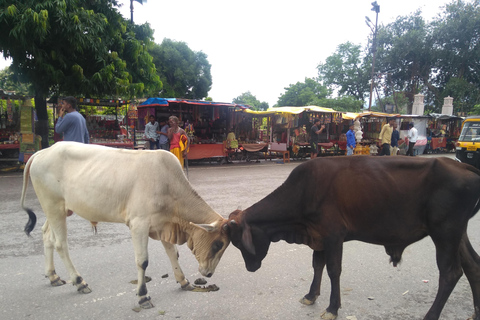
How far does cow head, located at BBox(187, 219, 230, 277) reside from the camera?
3.08m

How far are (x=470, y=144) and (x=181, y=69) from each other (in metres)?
24.1

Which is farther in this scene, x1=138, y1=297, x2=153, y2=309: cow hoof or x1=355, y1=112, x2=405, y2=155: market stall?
x1=355, y1=112, x2=405, y2=155: market stall

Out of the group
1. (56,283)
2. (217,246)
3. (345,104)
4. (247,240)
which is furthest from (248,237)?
(345,104)

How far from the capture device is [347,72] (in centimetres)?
3994

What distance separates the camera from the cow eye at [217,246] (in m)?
3.09

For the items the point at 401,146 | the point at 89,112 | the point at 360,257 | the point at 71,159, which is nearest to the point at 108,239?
the point at 71,159

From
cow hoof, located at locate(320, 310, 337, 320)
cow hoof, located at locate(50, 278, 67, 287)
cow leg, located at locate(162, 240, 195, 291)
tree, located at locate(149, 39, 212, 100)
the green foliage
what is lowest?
cow hoof, located at locate(50, 278, 67, 287)

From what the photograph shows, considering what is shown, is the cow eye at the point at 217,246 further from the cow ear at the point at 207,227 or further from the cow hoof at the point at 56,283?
the cow hoof at the point at 56,283

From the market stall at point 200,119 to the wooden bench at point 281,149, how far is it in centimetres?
215

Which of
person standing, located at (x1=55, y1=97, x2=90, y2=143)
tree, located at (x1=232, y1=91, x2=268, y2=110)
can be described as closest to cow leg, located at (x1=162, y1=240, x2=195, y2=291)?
person standing, located at (x1=55, y1=97, x2=90, y2=143)

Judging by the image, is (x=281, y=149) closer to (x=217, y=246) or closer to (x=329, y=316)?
(x=217, y=246)

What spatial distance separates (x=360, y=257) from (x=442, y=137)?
71.0ft

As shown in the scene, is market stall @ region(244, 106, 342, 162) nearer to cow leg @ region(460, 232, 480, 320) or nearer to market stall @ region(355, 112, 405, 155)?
market stall @ region(355, 112, 405, 155)

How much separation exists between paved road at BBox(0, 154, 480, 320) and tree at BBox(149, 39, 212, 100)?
82.0 ft
